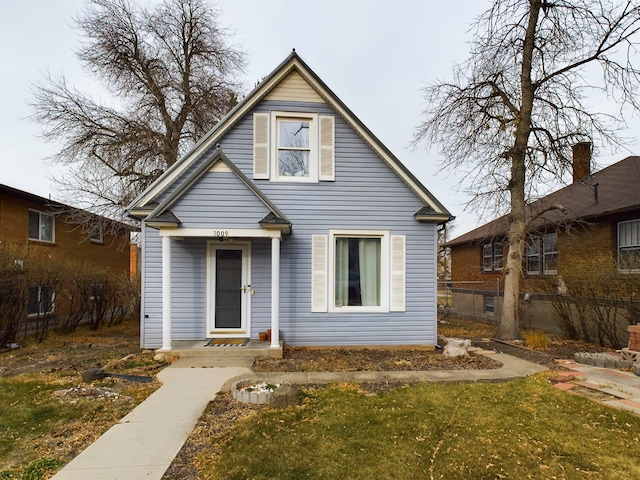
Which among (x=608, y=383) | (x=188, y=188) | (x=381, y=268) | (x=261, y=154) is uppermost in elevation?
(x=261, y=154)

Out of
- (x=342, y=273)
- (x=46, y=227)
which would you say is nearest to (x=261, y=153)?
(x=342, y=273)

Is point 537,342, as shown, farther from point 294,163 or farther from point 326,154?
point 294,163

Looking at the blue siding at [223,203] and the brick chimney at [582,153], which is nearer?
the blue siding at [223,203]

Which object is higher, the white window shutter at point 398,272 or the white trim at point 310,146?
the white trim at point 310,146

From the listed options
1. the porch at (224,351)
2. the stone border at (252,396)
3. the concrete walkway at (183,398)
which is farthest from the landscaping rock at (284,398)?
the porch at (224,351)

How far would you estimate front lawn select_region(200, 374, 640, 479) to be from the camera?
309 cm

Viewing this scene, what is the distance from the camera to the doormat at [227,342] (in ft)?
24.5

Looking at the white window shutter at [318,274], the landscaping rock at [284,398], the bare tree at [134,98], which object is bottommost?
the landscaping rock at [284,398]

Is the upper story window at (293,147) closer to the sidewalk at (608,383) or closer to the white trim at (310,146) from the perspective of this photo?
the white trim at (310,146)

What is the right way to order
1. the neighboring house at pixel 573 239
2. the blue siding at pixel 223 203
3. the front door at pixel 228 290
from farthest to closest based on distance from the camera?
the neighboring house at pixel 573 239
the front door at pixel 228 290
the blue siding at pixel 223 203

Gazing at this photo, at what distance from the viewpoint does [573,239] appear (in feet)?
39.1

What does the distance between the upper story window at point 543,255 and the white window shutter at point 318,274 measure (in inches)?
347

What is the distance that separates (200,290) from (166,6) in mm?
14534

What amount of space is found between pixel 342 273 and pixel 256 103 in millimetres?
4520
